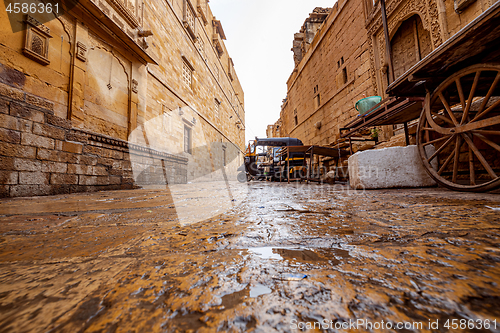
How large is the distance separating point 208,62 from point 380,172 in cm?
1344

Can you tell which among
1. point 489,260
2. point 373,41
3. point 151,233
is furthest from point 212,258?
point 373,41

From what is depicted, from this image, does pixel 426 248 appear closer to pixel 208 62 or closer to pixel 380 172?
pixel 380 172

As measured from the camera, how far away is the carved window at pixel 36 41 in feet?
11.0

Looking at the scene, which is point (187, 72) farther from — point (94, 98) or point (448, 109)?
point (448, 109)

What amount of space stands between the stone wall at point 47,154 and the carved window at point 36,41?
1.11m

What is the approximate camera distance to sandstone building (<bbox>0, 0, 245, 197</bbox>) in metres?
2.94

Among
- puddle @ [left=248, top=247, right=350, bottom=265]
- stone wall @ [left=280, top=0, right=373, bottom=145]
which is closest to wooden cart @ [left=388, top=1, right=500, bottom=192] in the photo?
puddle @ [left=248, top=247, right=350, bottom=265]

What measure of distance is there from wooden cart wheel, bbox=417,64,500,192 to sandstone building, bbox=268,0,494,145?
3.76m

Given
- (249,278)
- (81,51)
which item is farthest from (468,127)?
(81,51)

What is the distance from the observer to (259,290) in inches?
16.6

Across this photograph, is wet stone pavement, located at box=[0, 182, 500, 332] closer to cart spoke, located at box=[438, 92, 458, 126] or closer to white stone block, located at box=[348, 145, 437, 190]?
cart spoke, located at box=[438, 92, 458, 126]

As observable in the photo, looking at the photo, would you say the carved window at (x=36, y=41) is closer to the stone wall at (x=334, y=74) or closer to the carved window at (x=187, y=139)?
the carved window at (x=187, y=139)

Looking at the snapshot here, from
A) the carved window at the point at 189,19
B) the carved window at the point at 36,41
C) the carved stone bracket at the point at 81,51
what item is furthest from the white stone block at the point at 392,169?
the carved window at the point at 189,19

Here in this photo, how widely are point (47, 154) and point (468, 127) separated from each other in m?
5.74
